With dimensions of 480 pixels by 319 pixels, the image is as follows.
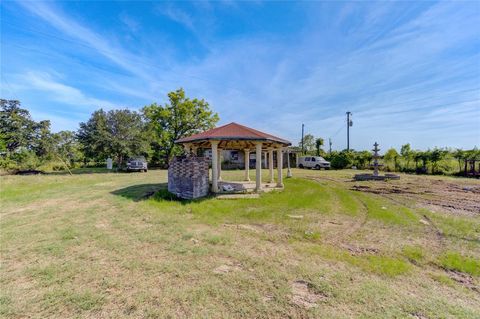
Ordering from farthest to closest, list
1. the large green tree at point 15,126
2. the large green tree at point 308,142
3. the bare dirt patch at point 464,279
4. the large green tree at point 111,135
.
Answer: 1. the large green tree at point 308,142
2. the large green tree at point 111,135
3. the large green tree at point 15,126
4. the bare dirt patch at point 464,279

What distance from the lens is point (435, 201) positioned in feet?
24.2

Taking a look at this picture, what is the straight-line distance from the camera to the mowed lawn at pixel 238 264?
227 centimetres

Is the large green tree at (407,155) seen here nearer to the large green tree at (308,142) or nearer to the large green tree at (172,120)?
the large green tree at (308,142)

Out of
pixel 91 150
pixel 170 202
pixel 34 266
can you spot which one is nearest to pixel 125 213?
pixel 170 202

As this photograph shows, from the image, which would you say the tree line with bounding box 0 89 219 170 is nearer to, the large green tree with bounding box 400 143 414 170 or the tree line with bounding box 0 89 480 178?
the tree line with bounding box 0 89 480 178

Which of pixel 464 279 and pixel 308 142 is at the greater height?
pixel 308 142

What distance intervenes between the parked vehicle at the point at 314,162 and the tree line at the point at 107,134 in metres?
12.0

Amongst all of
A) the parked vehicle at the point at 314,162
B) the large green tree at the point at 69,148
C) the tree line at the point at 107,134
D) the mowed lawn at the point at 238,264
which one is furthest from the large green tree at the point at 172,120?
the mowed lawn at the point at 238,264

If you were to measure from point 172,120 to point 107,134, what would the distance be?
263 inches

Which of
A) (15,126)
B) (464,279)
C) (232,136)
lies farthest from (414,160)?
(15,126)

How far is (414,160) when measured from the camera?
18.9 meters

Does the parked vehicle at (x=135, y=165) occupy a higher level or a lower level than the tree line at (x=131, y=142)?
lower

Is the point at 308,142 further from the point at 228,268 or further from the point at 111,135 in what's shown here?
the point at 228,268

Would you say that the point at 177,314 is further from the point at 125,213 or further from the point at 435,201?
the point at 435,201
